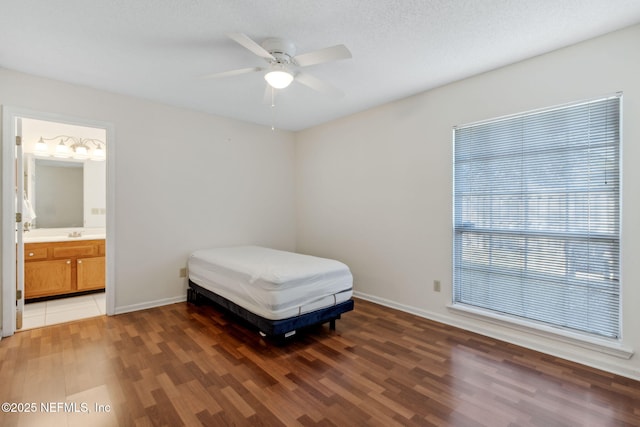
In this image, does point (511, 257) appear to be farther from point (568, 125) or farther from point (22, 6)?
point (22, 6)

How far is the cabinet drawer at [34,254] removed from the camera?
3792 mm

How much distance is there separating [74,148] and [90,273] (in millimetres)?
1936

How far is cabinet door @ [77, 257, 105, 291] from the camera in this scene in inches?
165

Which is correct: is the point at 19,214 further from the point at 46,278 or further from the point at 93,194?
the point at 93,194

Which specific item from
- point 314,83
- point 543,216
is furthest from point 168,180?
point 543,216

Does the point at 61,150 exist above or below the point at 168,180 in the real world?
above

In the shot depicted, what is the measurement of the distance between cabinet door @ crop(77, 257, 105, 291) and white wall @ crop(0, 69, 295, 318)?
1.16 m

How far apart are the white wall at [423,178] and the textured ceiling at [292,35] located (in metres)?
0.20

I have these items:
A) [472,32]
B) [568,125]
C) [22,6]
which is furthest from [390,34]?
[22,6]

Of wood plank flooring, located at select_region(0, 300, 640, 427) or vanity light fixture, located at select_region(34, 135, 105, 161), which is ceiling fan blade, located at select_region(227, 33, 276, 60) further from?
vanity light fixture, located at select_region(34, 135, 105, 161)

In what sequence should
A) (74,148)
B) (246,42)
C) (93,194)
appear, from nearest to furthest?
(246,42), (74,148), (93,194)

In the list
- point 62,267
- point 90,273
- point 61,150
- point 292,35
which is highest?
point 292,35

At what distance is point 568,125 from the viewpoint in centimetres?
250

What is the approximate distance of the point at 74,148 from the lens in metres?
4.61
